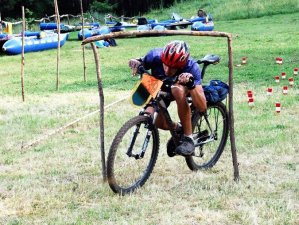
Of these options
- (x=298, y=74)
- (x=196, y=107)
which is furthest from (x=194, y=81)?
(x=298, y=74)

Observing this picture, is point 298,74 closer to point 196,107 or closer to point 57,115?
point 57,115

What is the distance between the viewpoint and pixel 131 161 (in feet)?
20.1

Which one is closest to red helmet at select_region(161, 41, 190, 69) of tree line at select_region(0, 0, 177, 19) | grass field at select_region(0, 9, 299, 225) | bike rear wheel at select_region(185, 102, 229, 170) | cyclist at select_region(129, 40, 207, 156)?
cyclist at select_region(129, 40, 207, 156)

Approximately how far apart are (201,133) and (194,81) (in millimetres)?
811

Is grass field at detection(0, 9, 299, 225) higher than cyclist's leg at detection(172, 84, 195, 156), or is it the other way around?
cyclist's leg at detection(172, 84, 195, 156)

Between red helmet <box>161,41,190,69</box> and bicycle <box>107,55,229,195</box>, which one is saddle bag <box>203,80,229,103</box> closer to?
bicycle <box>107,55,229,195</box>

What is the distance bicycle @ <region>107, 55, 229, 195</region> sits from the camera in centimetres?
497

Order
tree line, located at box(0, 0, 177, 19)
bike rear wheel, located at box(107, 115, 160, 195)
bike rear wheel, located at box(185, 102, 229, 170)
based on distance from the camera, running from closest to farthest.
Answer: bike rear wheel, located at box(107, 115, 160, 195) < bike rear wheel, located at box(185, 102, 229, 170) < tree line, located at box(0, 0, 177, 19)

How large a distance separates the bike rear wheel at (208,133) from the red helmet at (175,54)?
70 cm

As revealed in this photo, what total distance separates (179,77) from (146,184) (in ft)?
3.68

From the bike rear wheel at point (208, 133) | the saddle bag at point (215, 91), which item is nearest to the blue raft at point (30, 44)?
the bike rear wheel at point (208, 133)

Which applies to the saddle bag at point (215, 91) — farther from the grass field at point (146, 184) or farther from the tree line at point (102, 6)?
the tree line at point (102, 6)

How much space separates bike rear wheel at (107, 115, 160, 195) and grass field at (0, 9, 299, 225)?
0.12 m

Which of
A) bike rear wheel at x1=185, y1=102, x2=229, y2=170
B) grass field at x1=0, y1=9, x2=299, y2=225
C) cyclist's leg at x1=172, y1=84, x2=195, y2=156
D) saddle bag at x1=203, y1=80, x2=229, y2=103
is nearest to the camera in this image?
grass field at x1=0, y1=9, x2=299, y2=225
